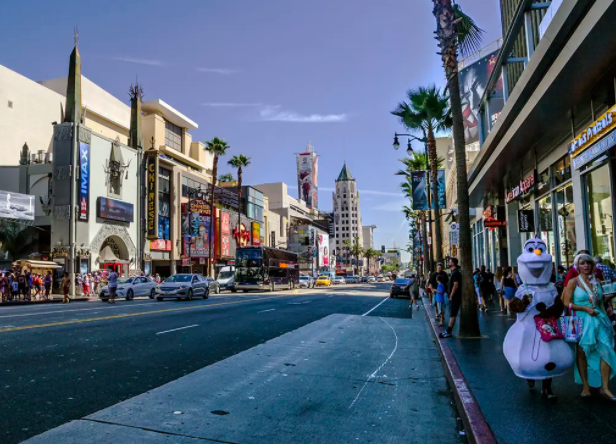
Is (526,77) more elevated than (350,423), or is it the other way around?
(526,77)

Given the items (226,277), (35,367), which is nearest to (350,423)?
(35,367)

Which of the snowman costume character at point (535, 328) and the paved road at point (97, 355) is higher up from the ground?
the snowman costume character at point (535, 328)

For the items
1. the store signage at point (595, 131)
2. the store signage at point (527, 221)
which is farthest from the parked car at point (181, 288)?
the store signage at point (595, 131)

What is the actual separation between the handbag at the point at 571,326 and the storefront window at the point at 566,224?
9919 millimetres

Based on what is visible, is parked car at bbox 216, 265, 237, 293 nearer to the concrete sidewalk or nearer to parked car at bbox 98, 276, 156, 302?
parked car at bbox 98, 276, 156, 302

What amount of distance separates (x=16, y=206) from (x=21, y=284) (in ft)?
34.0

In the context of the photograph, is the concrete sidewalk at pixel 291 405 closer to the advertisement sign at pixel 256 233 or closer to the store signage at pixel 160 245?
the store signage at pixel 160 245

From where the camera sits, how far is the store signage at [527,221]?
19609 mm

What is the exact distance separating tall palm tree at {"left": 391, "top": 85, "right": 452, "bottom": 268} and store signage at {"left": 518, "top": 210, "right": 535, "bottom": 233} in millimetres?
6027

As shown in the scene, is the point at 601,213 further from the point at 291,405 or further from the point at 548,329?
the point at 291,405

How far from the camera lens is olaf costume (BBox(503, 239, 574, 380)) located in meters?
5.81

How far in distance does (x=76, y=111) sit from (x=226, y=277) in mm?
19218

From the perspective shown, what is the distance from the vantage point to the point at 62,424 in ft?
17.4

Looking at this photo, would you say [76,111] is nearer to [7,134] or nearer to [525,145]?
[7,134]
